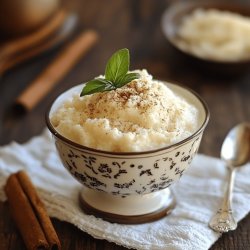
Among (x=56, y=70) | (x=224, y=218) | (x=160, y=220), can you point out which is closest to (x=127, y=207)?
(x=160, y=220)

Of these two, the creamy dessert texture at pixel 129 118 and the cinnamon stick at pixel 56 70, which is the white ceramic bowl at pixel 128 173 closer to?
the creamy dessert texture at pixel 129 118

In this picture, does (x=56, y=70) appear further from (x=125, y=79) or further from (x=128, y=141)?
(x=128, y=141)

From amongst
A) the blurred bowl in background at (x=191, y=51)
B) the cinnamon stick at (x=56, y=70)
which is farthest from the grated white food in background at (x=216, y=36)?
the cinnamon stick at (x=56, y=70)

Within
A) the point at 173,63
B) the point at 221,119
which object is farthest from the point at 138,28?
the point at 221,119

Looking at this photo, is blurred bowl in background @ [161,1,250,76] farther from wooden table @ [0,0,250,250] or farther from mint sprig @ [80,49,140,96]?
mint sprig @ [80,49,140,96]

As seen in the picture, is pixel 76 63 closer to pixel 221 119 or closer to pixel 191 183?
pixel 221 119
